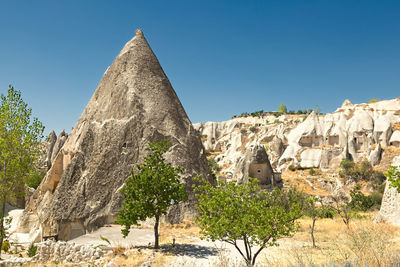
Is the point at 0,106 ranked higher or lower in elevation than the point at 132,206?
higher

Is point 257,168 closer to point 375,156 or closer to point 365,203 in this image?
point 365,203

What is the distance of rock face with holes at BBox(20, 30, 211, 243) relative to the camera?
14.4 m

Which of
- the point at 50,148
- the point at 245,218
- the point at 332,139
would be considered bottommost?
the point at 245,218

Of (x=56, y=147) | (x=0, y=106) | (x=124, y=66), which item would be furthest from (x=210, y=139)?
(x=0, y=106)

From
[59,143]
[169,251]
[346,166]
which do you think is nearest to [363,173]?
[346,166]

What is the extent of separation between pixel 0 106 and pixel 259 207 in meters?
10.7

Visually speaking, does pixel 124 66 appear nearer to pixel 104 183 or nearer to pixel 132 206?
pixel 104 183

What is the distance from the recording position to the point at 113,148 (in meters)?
15.8

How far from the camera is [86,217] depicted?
14.0 meters

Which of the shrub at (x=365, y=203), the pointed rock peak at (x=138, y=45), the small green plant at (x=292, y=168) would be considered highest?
the pointed rock peak at (x=138, y=45)

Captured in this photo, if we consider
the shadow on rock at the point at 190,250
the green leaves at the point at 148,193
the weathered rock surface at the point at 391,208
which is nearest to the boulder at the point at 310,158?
the weathered rock surface at the point at 391,208

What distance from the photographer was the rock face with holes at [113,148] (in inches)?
566

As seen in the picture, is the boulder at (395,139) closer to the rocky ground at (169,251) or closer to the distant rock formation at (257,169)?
the distant rock formation at (257,169)

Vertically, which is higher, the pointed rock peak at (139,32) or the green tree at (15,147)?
the pointed rock peak at (139,32)
